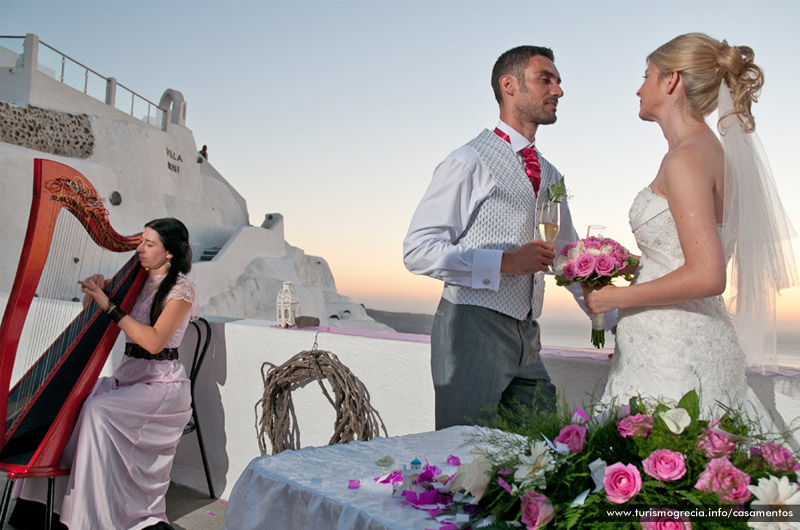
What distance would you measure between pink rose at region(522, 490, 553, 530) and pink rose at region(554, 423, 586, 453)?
97 mm

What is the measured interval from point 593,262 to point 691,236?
0.26 meters

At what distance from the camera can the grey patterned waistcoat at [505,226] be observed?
2.21 meters

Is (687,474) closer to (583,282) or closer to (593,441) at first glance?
(593,441)

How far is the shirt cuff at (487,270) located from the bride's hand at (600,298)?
0.30m

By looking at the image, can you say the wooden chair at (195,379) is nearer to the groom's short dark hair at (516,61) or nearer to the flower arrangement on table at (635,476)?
the groom's short dark hair at (516,61)

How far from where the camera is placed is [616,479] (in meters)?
1.00

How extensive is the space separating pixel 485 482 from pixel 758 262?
1166 millimetres

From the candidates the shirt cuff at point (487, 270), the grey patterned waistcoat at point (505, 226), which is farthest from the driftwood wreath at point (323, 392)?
the shirt cuff at point (487, 270)

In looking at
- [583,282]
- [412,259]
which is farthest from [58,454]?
[583,282]

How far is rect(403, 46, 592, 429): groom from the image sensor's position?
2.14 metres

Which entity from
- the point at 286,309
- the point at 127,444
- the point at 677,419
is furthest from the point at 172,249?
the point at 677,419

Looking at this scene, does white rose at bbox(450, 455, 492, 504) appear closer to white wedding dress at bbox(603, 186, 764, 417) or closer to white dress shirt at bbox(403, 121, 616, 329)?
white wedding dress at bbox(603, 186, 764, 417)

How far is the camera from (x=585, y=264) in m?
1.84

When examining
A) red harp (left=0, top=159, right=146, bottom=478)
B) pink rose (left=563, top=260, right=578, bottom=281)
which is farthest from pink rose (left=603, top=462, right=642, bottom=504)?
red harp (left=0, top=159, right=146, bottom=478)
